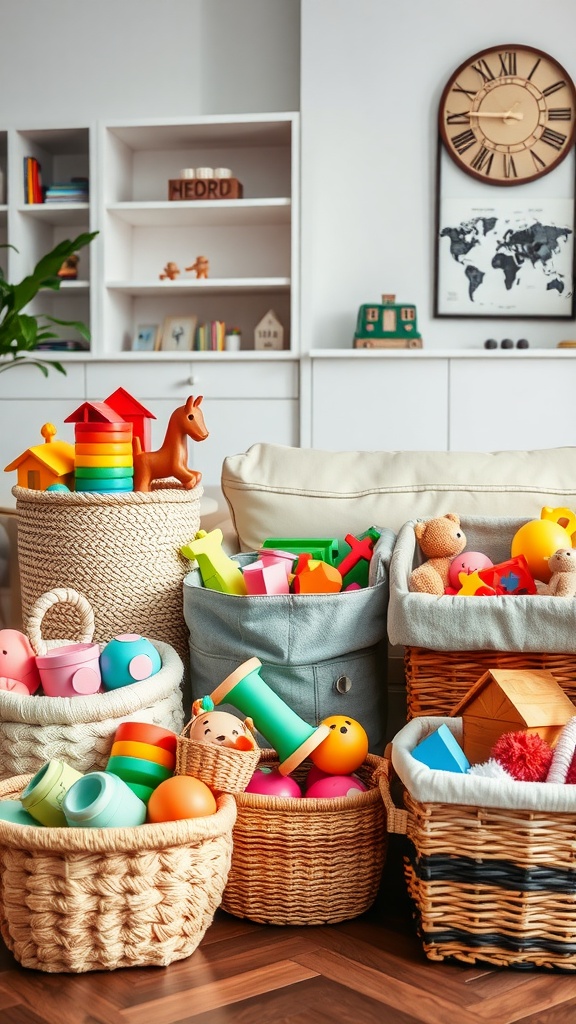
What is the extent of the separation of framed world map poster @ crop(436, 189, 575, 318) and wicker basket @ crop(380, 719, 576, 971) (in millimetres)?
3150

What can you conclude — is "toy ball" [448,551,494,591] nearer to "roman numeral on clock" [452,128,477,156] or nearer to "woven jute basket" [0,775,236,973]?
"woven jute basket" [0,775,236,973]

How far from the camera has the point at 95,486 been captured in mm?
1649

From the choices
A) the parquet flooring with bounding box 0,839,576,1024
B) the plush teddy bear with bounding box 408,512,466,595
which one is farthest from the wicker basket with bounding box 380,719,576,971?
the plush teddy bear with bounding box 408,512,466,595

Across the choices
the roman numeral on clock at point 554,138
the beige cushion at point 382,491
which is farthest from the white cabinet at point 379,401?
the beige cushion at point 382,491

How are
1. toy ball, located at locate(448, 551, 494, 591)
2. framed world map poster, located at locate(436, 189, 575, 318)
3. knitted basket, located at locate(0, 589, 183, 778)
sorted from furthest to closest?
framed world map poster, located at locate(436, 189, 575, 318) < toy ball, located at locate(448, 551, 494, 591) < knitted basket, located at locate(0, 589, 183, 778)

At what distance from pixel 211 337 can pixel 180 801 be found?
314 centimetres

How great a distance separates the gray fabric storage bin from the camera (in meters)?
1.49

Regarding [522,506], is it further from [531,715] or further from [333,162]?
[333,162]

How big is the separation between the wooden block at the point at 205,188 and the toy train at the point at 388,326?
71 cm

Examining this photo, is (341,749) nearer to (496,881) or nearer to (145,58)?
(496,881)

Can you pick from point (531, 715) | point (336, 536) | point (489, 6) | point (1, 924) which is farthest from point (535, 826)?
point (489, 6)

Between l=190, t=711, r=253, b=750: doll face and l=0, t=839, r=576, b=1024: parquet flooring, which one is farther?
l=190, t=711, r=253, b=750: doll face

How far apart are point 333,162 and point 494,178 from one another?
642mm

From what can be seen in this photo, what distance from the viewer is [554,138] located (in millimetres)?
3932
